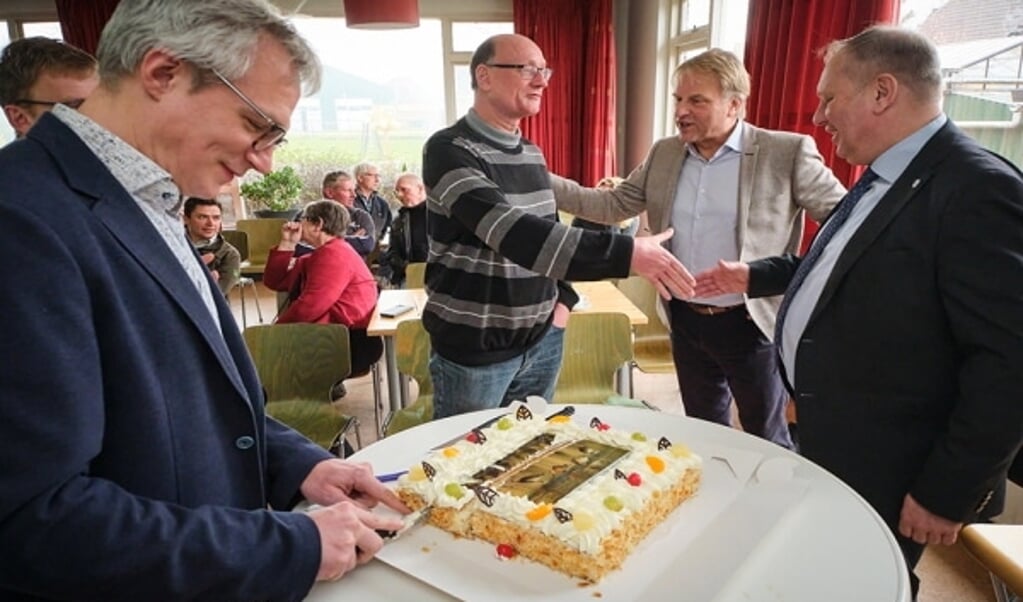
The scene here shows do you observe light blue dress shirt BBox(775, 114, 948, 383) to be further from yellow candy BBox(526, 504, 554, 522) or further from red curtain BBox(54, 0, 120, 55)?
red curtain BBox(54, 0, 120, 55)

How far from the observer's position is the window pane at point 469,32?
6.84m

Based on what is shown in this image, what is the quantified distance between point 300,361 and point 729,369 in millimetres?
1732

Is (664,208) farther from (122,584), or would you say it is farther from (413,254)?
(413,254)

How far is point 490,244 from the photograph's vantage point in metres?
1.67

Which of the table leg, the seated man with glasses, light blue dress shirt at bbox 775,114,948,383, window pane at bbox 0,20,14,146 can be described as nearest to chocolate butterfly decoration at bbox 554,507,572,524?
light blue dress shirt at bbox 775,114,948,383

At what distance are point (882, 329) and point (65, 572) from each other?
1.44 metres

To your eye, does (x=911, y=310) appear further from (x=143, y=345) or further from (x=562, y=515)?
(x=143, y=345)

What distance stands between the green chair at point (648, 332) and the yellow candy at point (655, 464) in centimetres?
216

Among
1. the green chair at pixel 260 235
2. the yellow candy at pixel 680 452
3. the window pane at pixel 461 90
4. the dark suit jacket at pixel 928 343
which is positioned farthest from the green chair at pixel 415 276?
the window pane at pixel 461 90

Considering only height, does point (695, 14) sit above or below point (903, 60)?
above

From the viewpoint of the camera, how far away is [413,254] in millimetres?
4656

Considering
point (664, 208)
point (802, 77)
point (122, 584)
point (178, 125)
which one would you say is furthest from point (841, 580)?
point (802, 77)

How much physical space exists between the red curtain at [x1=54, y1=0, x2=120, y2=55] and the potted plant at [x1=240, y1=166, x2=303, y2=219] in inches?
76.3

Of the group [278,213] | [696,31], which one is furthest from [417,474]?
[278,213]
